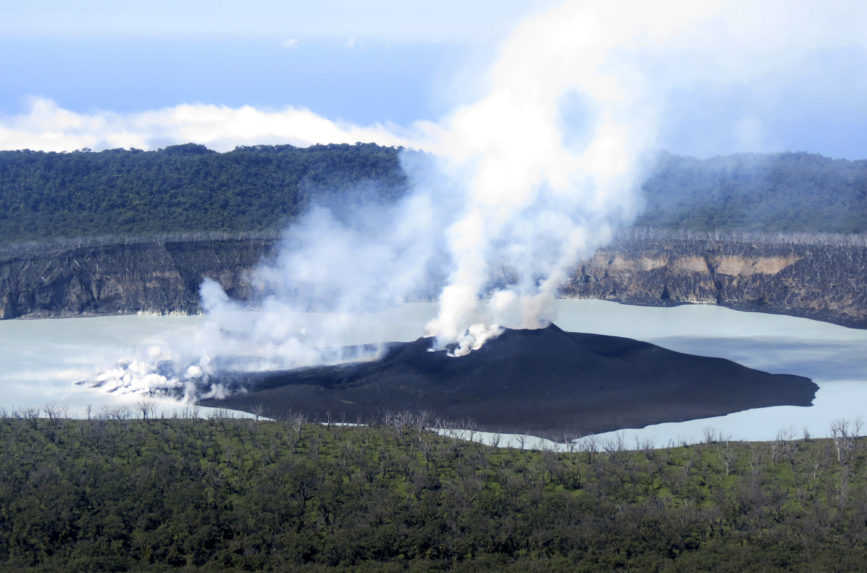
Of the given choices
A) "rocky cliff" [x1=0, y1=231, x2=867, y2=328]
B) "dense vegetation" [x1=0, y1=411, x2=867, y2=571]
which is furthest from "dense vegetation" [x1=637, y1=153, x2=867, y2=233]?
"dense vegetation" [x1=0, y1=411, x2=867, y2=571]

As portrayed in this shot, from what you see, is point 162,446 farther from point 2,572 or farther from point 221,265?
point 221,265

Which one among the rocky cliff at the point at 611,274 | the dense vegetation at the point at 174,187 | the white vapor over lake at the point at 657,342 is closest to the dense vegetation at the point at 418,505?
the white vapor over lake at the point at 657,342

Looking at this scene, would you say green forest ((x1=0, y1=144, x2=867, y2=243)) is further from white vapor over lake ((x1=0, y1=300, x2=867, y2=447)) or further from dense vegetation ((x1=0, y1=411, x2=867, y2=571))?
dense vegetation ((x1=0, y1=411, x2=867, y2=571))

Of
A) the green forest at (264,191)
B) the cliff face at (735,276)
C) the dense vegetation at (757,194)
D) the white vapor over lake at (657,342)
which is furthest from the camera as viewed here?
the dense vegetation at (757,194)

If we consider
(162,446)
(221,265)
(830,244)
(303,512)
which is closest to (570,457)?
(303,512)

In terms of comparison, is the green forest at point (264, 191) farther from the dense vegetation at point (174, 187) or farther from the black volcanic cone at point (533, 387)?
the black volcanic cone at point (533, 387)

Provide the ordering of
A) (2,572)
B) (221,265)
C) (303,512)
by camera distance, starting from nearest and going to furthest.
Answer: (2,572)
(303,512)
(221,265)

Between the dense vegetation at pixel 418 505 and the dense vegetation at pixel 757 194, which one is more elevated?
the dense vegetation at pixel 757 194
